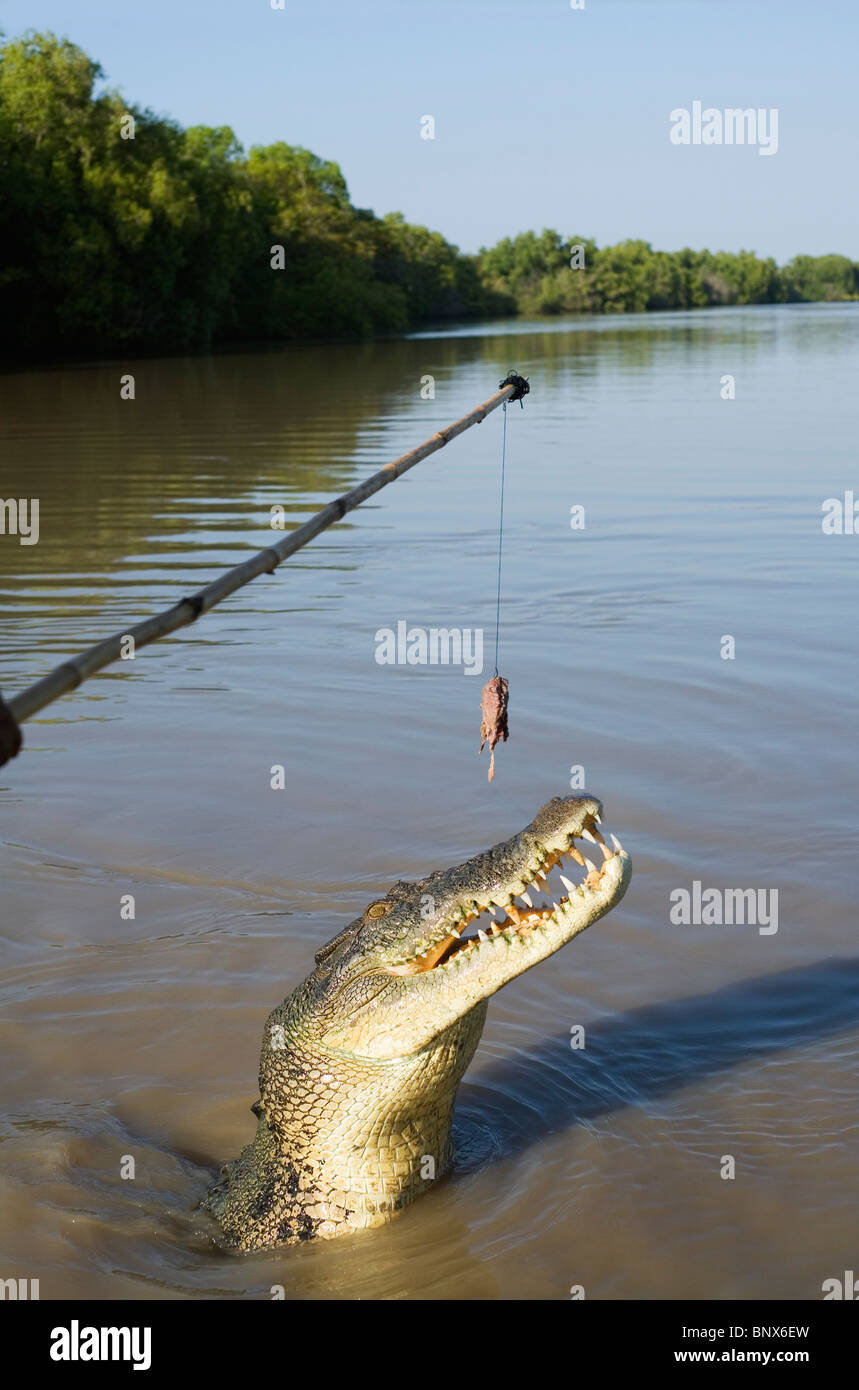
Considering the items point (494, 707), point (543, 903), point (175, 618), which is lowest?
point (543, 903)

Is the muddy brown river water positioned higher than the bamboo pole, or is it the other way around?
the bamboo pole

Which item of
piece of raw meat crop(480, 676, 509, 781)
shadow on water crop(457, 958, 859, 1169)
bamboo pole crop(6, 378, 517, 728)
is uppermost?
bamboo pole crop(6, 378, 517, 728)

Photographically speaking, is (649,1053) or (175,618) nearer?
(175,618)

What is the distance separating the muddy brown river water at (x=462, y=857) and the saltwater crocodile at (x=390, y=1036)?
5.9 inches

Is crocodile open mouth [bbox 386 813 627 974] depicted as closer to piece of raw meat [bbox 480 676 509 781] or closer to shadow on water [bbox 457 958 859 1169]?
piece of raw meat [bbox 480 676 509 781]

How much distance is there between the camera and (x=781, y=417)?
81.3 ft

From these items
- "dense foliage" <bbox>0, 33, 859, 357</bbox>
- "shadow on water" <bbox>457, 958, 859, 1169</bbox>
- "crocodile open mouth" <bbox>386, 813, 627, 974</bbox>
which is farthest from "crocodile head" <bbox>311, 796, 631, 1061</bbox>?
"dense foliage" <bbox>0, 33, 859, 357</bbox>

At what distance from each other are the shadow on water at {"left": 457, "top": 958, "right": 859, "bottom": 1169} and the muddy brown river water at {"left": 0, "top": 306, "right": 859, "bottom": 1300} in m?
0.02

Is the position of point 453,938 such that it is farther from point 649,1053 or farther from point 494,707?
point 649,1053

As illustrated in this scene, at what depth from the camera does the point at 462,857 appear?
282 inches

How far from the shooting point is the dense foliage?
46.5 m

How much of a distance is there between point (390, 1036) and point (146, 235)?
5066 cm

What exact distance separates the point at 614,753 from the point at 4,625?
5.59 m

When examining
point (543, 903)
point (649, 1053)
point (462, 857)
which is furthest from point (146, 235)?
point (543, 903)
